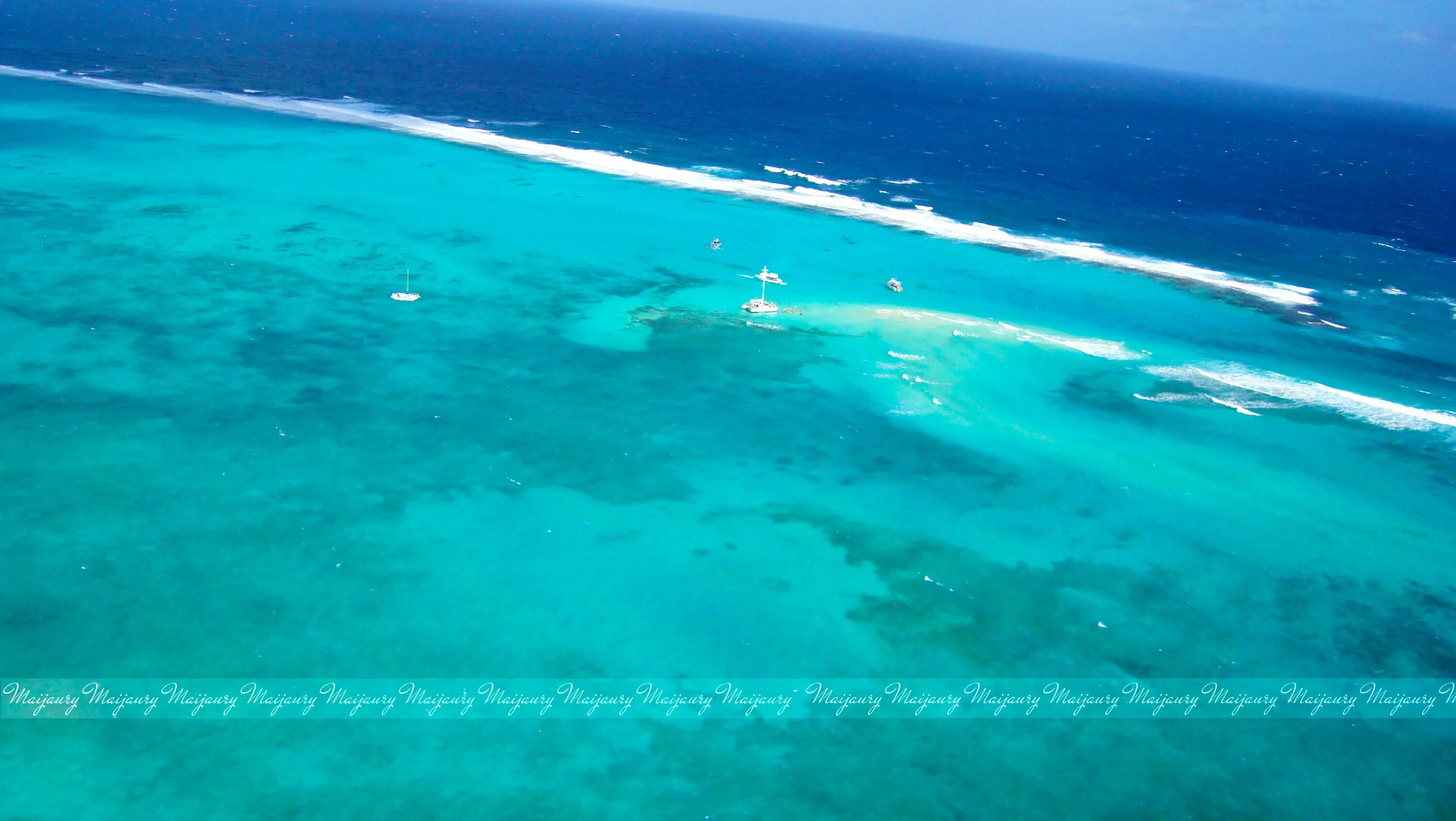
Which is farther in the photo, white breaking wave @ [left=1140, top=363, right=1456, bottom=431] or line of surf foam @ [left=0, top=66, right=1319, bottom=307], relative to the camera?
line of surf foam @ [left=0, top=66, right=1319, bottom=307]

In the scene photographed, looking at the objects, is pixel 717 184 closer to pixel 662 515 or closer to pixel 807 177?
pixel 807 177

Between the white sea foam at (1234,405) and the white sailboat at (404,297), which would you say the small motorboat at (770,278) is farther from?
the white sea foam at (1234,405)

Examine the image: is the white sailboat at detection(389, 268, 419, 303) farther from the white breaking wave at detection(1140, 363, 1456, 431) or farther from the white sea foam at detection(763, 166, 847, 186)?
the white sea foam at detection(763, 166, 847, 186)

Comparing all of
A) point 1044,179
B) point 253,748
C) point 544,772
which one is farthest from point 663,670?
point 1044,179

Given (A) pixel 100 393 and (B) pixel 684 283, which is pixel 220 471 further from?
(B) pixel 684 283

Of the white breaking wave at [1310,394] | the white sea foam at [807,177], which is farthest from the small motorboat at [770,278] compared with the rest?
the white sea foam at [807,177]

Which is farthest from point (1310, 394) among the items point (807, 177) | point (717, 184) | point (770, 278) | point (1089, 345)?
point (807, 177)

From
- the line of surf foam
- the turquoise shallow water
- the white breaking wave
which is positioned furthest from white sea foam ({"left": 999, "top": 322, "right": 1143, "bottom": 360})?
the line of surf foam
